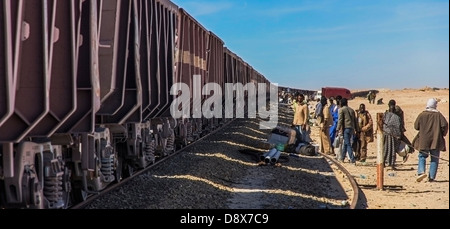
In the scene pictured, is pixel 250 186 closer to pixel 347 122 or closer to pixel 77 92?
pixel 347 122

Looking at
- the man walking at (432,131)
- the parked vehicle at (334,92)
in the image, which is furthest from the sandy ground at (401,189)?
the parked vehicle at (334,92)

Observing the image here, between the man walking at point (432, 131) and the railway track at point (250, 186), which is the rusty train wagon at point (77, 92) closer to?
the railway track at point (250, 186)

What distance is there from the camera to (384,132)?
39.0 ft

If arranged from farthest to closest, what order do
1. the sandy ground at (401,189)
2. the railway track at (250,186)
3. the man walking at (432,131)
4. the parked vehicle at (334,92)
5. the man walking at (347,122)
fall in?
1. the parked vehicle at (334,92)
2. the man walking at (347,122)
3. the man walking at (432,131)
4. the sandy ground at (401,189)
5. the railway track at (250,186)

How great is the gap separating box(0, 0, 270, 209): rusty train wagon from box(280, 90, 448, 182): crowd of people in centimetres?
447

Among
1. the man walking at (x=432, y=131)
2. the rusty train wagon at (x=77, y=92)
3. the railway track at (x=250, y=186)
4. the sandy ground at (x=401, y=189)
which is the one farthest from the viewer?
the man walking at (x=432, y=131)

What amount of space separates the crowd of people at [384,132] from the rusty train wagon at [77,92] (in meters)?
4.47

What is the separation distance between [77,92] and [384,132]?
744 cm

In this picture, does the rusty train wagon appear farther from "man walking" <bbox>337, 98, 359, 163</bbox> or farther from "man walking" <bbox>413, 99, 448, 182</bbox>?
"man walking" <bbox>413, 99, 448, 182</bbox>

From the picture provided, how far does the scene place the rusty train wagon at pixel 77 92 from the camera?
5418 millimetres

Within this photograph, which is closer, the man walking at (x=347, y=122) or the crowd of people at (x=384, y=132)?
the crowd of people at (x=384, y=132)

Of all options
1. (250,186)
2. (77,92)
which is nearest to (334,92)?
(250,186)

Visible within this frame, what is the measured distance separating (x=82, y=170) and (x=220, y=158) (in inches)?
241

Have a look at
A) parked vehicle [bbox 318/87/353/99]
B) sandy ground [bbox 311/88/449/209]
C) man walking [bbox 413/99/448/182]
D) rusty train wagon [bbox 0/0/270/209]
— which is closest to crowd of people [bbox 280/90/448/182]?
man walking [bbox 413/99/448/182]
